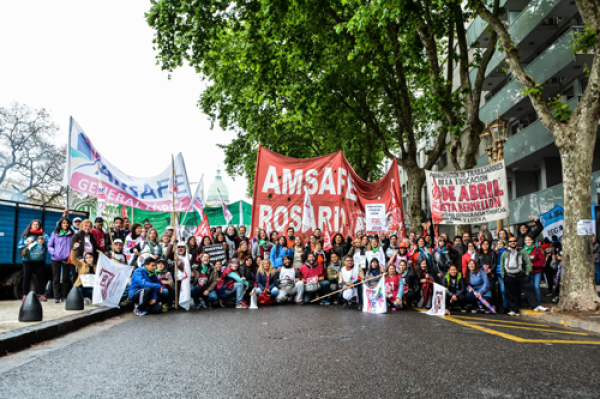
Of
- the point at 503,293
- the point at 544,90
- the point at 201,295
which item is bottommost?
the point at 201,295

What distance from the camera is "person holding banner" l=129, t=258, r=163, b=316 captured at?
10492mm

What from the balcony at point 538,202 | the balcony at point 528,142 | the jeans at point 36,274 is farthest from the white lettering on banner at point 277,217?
the balcony at point 528,142

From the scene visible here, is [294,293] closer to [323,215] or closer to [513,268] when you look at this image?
[323,215]

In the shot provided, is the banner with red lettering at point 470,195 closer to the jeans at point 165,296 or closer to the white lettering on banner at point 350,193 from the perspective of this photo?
the white lettering on banner at point 350,193

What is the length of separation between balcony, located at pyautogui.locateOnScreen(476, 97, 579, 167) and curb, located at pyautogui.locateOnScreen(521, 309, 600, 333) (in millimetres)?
13940

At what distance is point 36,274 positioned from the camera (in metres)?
11.4

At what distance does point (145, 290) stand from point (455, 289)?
676 centimetres

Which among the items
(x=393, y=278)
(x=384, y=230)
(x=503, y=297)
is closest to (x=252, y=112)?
(x=384, y=230)

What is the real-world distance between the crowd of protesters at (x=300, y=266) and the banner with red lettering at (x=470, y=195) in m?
0.55

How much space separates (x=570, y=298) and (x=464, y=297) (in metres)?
2.30

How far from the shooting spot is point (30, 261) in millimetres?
11102

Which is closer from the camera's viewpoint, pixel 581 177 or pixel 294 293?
pixel 581 177

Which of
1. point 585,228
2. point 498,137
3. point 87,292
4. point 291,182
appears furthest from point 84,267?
point 498,137

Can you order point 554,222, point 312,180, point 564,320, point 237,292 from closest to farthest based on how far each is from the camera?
point 564,320 < point 237,292 < point 554,222 < point 312,180
